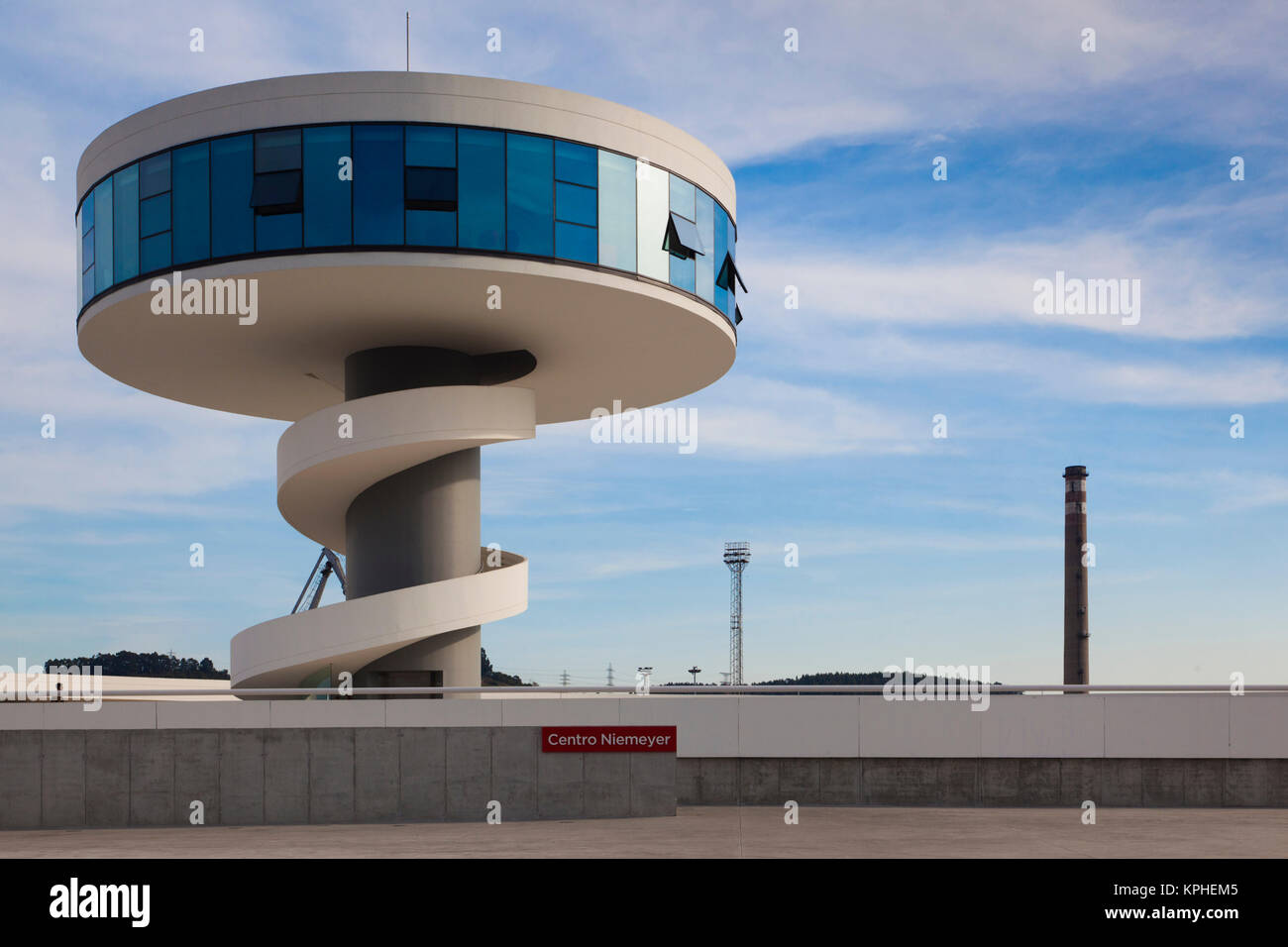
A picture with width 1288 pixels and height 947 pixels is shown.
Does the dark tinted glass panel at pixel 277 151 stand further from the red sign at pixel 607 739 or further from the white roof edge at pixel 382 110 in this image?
the red sign at pixel 607 739

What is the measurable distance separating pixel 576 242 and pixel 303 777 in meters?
11.3

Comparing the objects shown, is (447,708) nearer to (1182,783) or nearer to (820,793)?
(820,793)

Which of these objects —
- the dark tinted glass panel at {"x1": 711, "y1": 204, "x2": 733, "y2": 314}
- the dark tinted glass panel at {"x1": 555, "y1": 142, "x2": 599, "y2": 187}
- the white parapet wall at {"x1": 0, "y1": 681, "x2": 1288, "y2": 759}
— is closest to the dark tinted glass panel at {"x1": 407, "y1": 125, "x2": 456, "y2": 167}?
the dark tinted glass panel at {"x1": 555, "y1": 142, "x2": 599, "y2": 187}

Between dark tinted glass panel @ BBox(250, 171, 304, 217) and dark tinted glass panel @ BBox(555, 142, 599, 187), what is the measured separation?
4837mm

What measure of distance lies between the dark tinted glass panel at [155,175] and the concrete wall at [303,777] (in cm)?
1096

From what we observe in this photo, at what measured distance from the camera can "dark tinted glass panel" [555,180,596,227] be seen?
26297 millimetres

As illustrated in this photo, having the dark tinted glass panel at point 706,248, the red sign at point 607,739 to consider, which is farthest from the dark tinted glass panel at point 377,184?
the red sign at point 607,739

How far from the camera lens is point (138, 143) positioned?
2684 cm

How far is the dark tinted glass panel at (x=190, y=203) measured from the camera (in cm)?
2602

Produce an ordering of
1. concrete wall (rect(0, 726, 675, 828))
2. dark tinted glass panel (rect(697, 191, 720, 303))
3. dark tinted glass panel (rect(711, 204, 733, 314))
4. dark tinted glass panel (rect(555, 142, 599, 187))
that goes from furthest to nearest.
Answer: dark tinted glass panel (rect(711, 204, 733, 314)), dark tinted glass panel (rect(697, 191, 720, 303)), dark tinted glass panel (rect(555, 142, 599, 187)), concrete wall (rect(0, 726, 675, 828))

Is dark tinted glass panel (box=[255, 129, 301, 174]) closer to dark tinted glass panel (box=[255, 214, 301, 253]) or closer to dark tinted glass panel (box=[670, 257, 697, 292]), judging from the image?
dark tinted glass panel (box=[255, 214, 301, 253])
